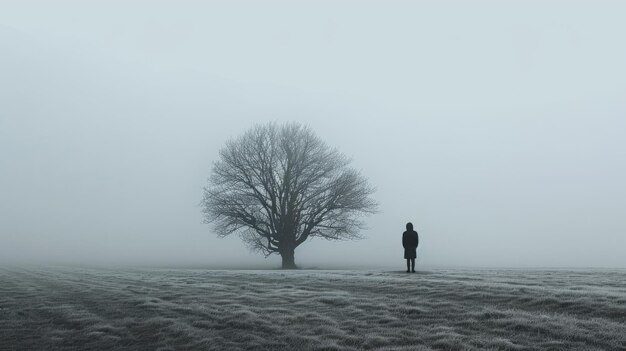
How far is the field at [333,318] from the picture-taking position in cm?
1201

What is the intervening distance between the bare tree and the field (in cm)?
2506

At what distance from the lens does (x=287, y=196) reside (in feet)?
157

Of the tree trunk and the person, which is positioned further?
the tree trunk

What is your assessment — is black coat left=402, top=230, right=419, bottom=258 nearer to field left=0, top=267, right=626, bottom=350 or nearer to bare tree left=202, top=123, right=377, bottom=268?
field left=0, top=267, right=626, bottom=350

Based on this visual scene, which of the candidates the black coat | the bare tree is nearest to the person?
the black coat

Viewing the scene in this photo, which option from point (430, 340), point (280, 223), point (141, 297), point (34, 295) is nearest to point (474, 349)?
point (430, 340)

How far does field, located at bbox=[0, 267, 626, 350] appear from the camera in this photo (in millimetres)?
12008

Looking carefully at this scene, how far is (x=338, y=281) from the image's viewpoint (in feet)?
79.3

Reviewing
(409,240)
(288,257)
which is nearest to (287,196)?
(288,257)

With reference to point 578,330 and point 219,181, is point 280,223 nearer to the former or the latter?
point 219,181

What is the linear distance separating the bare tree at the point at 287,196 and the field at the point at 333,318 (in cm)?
2506

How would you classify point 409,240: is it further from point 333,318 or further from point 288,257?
point 288,257

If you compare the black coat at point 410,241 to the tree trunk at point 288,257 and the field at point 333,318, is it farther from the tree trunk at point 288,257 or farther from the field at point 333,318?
the tree trunk at point 288,257

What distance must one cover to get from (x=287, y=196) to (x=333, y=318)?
3309 cm
